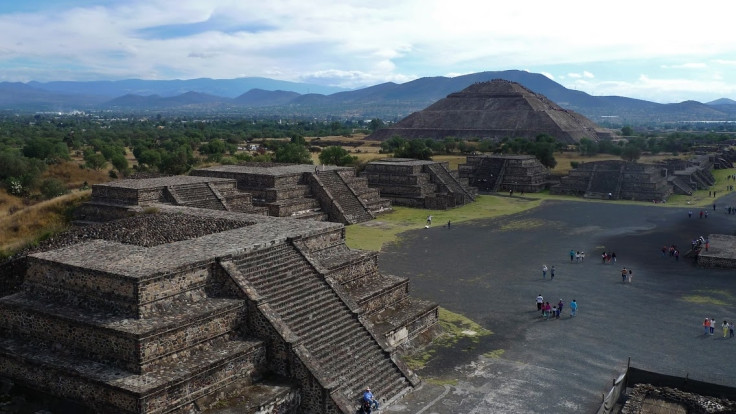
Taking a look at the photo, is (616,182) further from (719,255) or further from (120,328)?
(120,328)

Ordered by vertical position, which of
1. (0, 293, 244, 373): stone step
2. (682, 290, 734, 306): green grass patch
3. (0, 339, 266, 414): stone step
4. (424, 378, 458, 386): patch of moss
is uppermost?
(0, 293, 244, 373): stone step

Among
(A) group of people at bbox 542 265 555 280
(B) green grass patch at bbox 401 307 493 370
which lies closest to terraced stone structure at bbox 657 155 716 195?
(A) group of people at bbox 542 265 555 280

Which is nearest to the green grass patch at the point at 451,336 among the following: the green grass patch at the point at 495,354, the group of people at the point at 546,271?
the green grass patch at the point at 495,354

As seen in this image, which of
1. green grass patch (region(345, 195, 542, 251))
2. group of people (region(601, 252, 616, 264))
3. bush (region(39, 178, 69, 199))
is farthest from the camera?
bush (region(39, 178, 69, 199))

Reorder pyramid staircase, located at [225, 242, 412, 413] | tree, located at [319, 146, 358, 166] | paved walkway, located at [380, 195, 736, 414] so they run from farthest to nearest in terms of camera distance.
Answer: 1. tree, located at [319, 146, 358, 166]
2. paved walkway, located at [380, 195, 736, 414]
3. pyramid staircase, located at [225, 242, 412, 413]

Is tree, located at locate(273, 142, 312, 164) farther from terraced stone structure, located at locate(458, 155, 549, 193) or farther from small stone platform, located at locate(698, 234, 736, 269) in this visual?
small stone platform, located at locate(698, 234, 736, 269)

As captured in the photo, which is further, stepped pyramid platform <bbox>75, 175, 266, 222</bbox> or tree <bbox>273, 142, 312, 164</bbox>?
tree <bbox>273, 142, 312, 164</bbox>
